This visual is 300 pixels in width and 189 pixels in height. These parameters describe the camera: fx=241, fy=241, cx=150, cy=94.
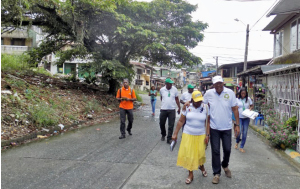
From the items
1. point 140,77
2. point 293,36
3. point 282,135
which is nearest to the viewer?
point 282,135

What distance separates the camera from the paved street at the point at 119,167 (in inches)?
161

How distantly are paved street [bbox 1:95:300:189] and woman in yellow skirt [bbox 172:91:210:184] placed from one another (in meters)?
0.38

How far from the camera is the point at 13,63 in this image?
558 inches

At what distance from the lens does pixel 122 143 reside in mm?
6906

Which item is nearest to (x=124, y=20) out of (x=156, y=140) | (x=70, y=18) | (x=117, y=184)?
(x=70, y=18)

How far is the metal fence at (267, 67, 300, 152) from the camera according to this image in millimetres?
6945

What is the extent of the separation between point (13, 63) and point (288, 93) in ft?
46.4

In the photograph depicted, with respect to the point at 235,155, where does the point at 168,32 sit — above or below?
above

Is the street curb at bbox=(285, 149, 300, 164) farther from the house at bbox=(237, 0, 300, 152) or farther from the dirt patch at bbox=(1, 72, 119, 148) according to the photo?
the dirt patch at bbox=(1, 72, 119, 148)

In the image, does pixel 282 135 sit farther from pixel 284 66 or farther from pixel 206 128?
pixel 284 66

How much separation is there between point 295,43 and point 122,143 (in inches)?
392

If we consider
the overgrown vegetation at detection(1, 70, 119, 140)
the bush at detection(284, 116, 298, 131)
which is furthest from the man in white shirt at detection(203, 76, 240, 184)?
the overgrown vegetation at detection(1, 70, 119, 140)

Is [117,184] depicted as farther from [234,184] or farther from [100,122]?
[100,122]

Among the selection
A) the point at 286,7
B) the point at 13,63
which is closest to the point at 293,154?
the point at 286,7
